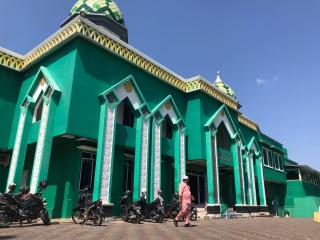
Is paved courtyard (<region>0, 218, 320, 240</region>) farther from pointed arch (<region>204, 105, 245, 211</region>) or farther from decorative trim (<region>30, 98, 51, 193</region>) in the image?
pointed arch (<region>204, 105, 245, 211</region>)

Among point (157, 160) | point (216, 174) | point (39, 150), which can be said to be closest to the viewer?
point (39, 150)

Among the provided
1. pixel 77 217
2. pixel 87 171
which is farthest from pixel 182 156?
pixel 77 217

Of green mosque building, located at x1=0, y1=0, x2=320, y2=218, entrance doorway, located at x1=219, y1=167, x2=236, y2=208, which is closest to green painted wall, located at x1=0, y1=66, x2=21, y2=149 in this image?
green mosque building, located at x1=0, y1=0, x2=320, y2=218

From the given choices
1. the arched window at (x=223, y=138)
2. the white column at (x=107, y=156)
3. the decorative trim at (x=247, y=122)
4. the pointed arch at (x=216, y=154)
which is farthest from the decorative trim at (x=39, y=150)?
the decorative trim at (x=247, y=122)

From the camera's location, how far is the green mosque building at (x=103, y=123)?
41.1ft

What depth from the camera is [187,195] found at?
9.43m

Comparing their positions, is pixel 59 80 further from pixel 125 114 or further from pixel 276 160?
pixel 276 160

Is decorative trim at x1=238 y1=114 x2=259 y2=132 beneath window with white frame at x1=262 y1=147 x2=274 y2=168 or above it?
above

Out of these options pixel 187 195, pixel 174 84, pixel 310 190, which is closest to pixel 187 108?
pixel 174 84

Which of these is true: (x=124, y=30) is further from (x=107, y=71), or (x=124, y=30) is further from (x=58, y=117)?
(x=58, y=117)

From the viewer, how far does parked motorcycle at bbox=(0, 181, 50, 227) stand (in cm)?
852

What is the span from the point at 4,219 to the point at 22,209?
1.93 feet

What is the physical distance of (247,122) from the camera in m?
25.2

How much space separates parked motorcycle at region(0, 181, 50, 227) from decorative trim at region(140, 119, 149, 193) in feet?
17.7
